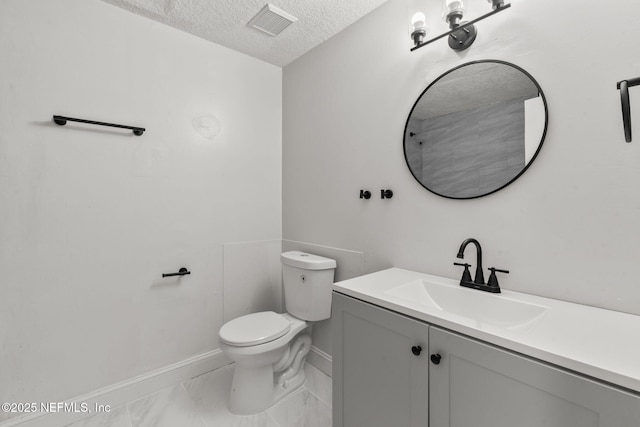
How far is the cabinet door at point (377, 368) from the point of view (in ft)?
3.07

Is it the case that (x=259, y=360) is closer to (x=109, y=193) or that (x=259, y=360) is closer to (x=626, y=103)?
(x=109, y=193)

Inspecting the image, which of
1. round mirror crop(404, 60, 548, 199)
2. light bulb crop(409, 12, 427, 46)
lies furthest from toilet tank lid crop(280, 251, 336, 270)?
light bulb crop(409, 12, 427, 46)

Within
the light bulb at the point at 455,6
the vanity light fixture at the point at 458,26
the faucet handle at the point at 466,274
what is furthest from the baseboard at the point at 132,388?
the light bulb at the point at 455,6

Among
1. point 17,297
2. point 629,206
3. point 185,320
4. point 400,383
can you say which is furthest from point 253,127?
point 629,206

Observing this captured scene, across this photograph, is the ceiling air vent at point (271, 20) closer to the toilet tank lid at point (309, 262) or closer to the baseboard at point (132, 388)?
the toilet tank lid at point (309, 262)

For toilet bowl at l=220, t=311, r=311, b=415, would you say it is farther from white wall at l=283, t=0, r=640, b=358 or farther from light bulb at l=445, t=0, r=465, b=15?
light bulb at l=445, t=0, r=465, b=15

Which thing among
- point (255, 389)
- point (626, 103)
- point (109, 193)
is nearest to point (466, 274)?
point (626, 103)

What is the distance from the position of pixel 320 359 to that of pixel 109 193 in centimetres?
174

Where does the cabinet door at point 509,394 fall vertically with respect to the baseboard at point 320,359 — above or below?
above

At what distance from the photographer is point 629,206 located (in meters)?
0.90

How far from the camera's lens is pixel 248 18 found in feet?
5.59

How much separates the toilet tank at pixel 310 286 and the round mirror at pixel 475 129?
0.81 m

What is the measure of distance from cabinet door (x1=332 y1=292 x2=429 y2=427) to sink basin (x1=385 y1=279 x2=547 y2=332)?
5.2 inches

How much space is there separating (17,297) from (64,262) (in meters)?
0.23
